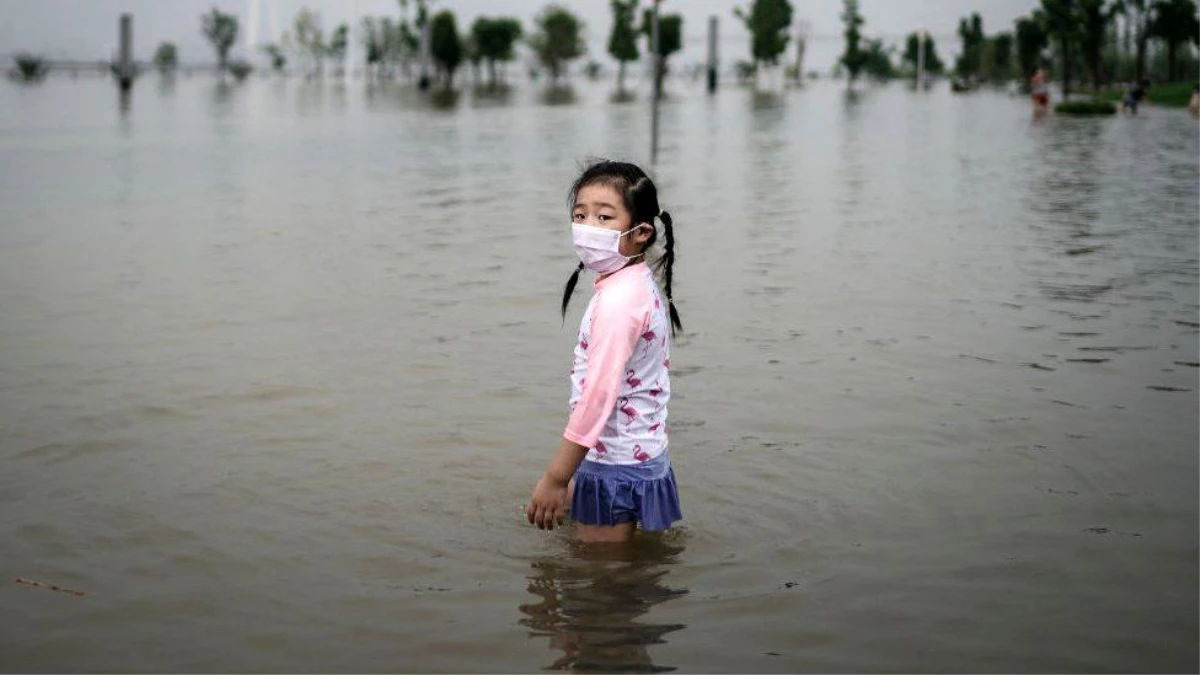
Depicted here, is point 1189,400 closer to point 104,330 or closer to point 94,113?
point 104,330

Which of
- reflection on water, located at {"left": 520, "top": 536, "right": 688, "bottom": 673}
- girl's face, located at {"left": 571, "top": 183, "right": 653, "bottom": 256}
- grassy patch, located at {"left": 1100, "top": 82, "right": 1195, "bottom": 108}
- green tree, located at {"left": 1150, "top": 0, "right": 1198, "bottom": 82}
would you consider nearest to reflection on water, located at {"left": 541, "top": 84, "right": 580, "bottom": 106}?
grassy patch, located at {"left": 1100, "top": 82, "right": 1195, "bottom": 108}

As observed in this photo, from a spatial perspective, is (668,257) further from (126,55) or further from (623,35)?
(623,35)

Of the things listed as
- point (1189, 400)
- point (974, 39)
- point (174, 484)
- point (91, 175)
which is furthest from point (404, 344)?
point (974, 39)

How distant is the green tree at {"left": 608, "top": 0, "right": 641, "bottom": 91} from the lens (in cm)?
12100

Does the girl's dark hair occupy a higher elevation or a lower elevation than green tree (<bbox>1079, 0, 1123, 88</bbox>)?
lower

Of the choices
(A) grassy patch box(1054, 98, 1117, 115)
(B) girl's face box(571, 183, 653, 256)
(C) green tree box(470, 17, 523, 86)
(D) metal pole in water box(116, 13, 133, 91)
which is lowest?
(B) girl's face box(571, 183, 653, 256)

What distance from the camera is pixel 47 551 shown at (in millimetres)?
4695

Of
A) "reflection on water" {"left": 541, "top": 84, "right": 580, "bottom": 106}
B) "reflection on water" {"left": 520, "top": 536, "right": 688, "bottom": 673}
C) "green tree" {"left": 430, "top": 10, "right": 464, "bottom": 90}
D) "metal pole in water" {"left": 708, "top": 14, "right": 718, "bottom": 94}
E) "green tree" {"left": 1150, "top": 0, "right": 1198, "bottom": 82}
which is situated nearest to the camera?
"reflection on water" {"left": 520, "top": 536, "right": 688, "bottom": 673}

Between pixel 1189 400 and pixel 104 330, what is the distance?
6.04 metres

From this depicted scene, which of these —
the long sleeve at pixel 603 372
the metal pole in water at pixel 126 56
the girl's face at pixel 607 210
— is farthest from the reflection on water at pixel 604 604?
the metal pole in water at pixel 126 56

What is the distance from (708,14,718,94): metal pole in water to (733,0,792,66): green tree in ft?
135

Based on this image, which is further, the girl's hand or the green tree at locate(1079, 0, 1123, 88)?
the green tree at locate(1079, 0, 1123, 88)

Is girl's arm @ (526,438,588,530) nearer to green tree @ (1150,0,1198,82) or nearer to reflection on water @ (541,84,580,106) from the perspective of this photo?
reflection on water @ (541,84,580,106)

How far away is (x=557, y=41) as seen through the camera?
12150 cm
